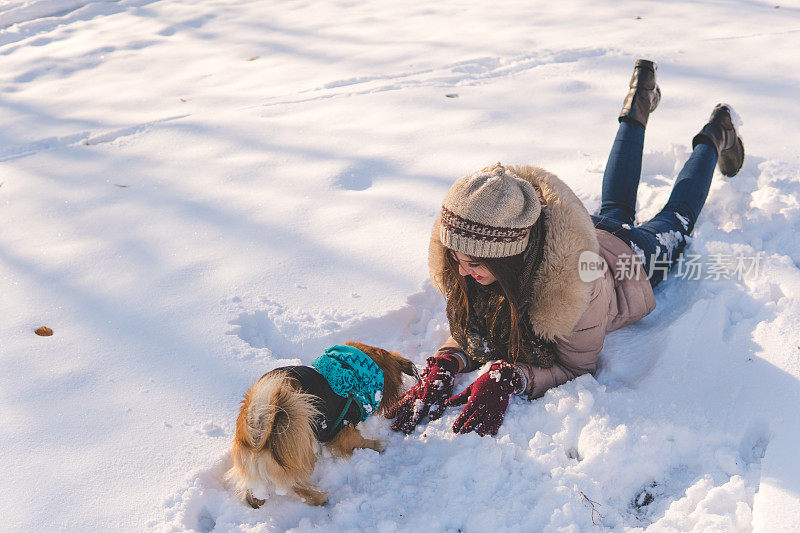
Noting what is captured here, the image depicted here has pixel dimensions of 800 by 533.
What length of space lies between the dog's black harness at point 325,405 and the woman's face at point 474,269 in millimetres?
589

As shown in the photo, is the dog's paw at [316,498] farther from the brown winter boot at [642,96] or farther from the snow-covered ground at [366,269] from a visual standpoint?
the brown winter boot at [642,96]

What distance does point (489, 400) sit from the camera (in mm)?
2053

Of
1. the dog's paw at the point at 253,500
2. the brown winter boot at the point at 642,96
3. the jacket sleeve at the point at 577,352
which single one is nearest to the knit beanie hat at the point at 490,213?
the jacket sleeve at the point at 577,352

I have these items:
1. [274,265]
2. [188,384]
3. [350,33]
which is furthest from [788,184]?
[350,33]

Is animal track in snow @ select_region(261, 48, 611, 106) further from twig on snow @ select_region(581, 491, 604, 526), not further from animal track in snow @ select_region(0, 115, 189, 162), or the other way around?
twig on snow @ select_region(581, 491, 604, 526)

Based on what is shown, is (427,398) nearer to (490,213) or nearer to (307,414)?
(307,414)

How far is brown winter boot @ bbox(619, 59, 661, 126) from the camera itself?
2949mm

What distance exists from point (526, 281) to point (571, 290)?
6.1 inches

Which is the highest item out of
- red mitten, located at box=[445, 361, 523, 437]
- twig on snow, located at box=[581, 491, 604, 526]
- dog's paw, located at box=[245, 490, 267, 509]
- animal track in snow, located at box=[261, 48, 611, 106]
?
animal track in snow, located at box=[261, 48, 611, 106]

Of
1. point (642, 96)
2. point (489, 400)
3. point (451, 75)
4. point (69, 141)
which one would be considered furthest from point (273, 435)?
point (451, 75)

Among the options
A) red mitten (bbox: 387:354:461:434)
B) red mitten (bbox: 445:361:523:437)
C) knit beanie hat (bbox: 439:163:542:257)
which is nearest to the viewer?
knit beanie hat (bbox: 439:163:542:257)

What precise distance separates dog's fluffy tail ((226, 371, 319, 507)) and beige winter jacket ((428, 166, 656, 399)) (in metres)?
0.76

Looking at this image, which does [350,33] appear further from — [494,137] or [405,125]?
[494,137]

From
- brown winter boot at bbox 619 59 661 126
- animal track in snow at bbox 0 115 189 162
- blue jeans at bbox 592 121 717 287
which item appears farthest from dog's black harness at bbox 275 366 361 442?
animal track in snow at bbox 0 115 189 162
